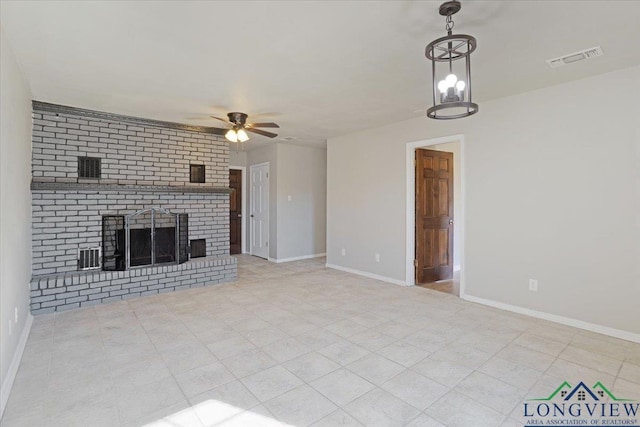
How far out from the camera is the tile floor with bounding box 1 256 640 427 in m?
1.96

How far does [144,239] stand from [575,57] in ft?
16.6

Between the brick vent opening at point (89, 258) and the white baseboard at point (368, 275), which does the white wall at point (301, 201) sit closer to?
the white baseboard at point (368, 275)

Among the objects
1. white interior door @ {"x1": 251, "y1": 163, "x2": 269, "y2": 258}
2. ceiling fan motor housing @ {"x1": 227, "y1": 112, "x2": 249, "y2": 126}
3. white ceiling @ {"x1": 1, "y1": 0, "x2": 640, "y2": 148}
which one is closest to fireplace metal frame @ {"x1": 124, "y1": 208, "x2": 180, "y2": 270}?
white ceiling @ {"x1": 1, "y1": 0, "x2": 640, "y2": 148}

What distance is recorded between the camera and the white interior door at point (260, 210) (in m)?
7.05

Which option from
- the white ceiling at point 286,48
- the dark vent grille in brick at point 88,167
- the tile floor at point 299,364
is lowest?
the tile floor at point 299,364

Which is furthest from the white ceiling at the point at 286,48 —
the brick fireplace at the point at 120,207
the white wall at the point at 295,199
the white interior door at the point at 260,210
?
the white interior door at the point at 260,210

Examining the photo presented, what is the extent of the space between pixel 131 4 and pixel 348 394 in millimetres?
2712

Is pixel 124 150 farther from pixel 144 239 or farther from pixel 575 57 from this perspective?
pixel 575 57

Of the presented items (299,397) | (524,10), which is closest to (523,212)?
(524,10)

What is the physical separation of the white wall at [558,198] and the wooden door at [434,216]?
617mm

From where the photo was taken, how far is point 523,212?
3.61 m

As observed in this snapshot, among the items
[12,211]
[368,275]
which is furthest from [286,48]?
[368,275]

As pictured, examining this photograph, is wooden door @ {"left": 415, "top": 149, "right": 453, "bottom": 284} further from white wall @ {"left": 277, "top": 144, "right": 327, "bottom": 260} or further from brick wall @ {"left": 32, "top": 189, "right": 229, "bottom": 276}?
brick wall @ {"left": 32, "top": 189, "right": 229, "bottom": 276}

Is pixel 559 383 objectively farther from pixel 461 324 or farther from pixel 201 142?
pixel 201 142
